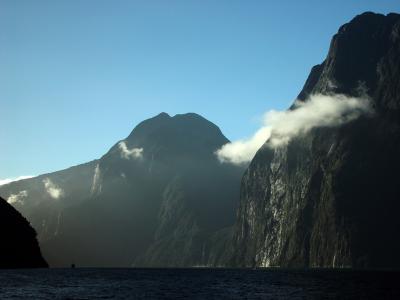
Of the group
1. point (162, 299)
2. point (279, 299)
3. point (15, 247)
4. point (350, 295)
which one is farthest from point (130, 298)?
point (15, 247)

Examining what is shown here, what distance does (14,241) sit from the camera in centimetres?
18625

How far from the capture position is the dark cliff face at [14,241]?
184 meters

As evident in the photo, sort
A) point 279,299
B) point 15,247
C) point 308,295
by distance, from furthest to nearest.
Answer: point 15,247
point 308,295
point 279,299

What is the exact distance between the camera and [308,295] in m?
91.1

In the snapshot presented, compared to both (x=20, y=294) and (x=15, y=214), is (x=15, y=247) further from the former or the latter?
(x=20, y=294)

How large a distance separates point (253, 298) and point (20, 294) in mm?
39803

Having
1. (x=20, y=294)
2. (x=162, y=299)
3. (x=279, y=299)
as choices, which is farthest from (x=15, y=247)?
(x=279, y=299)

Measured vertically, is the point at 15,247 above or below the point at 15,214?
below

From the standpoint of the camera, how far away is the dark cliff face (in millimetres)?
183750

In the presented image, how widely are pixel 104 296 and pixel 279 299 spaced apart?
30185 millimetres

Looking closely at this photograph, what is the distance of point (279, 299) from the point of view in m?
85.1

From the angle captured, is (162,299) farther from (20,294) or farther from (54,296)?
(20,294)

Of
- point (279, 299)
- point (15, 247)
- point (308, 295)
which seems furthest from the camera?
point (15, 247)

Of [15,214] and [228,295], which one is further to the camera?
[15,214]
